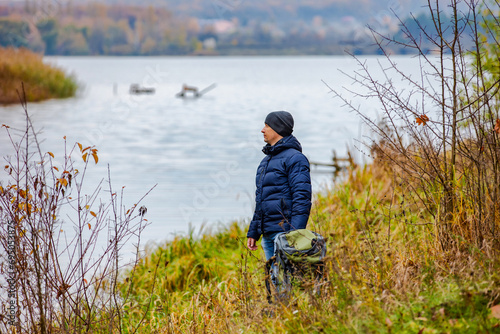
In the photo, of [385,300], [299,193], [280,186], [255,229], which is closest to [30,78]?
[255,229]

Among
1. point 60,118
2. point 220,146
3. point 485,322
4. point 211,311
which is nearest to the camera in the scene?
point 485,322

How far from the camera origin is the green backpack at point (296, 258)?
4.70m

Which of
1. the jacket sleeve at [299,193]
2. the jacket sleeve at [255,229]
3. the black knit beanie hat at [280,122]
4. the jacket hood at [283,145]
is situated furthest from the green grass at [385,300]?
the black knit beanie hat at [280,122]

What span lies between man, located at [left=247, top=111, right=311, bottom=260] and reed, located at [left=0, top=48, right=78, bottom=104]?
28.5 meters

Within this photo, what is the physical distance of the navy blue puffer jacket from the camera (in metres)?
4.99

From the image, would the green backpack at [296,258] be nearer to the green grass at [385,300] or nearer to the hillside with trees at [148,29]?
the green grass at [385,300]

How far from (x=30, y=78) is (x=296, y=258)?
107ft

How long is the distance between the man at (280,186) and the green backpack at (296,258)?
210 millimetres

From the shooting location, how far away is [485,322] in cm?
366

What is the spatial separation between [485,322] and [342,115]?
34.8 m

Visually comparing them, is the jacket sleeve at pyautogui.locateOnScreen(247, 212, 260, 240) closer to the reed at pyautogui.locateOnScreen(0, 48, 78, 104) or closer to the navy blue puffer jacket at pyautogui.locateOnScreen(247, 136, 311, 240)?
the navy blue puffer jacket at pyautogui.locateOnScreen(247, 136, 311, 240)

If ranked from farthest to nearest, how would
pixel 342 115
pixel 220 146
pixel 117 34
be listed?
pixel 117 34 → pixel 342 115 → pixel 220 146

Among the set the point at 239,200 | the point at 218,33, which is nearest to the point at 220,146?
the point at 239,200

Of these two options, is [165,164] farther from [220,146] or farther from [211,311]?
[211,311]
